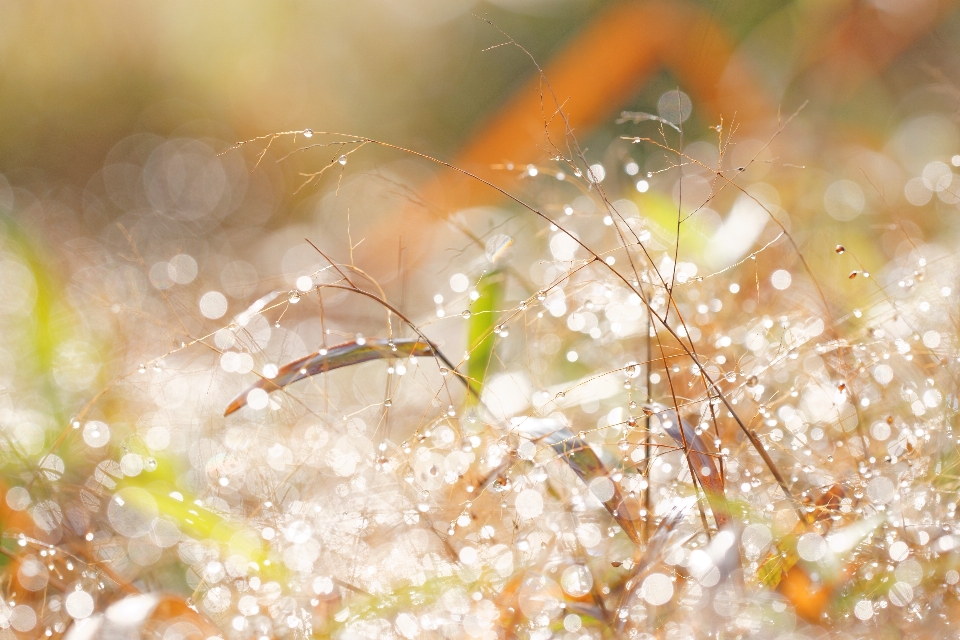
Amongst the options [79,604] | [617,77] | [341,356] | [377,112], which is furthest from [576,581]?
[377,112]

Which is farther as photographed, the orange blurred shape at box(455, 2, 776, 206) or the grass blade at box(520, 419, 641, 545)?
the orange blurred shape at box(455, 2, 776, 206)

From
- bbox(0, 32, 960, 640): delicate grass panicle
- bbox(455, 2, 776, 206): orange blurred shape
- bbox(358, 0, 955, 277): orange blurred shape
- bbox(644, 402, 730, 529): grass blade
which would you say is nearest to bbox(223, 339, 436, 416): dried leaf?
bbox(0, 32, 960, 640): delicate grass panicle

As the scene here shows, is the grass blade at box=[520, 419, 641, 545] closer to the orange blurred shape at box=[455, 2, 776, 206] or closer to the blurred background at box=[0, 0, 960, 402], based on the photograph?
the blurred background at box=[0, 0, 960, 402]

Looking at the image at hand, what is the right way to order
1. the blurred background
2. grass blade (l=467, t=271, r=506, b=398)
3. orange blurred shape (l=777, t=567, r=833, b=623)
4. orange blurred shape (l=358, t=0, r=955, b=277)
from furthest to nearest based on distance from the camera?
orange blurred shape (l=358, t=0, r=955, b=277), the blurred background, grass blade (l=467, t=271, r=506, b=398), orange blurred shape (l=777, t=567, r=833, b=623)

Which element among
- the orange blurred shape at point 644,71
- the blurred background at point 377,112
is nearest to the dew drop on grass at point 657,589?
the blurred background at point 377,112

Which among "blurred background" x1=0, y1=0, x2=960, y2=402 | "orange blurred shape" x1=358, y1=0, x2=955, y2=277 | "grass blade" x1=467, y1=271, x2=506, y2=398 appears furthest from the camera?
"orange blurred shape" x1=358, y1=0, x2=955, y2=277

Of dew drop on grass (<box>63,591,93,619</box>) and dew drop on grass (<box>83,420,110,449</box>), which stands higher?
dew drop on grass (<box>63,591,93,619</box>)

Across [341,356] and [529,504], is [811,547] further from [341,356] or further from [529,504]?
[341,356]

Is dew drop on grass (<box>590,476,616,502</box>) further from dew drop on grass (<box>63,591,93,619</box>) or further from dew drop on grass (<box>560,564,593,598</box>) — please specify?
dew drop on grass (<box>63,591,93,619</box>)
